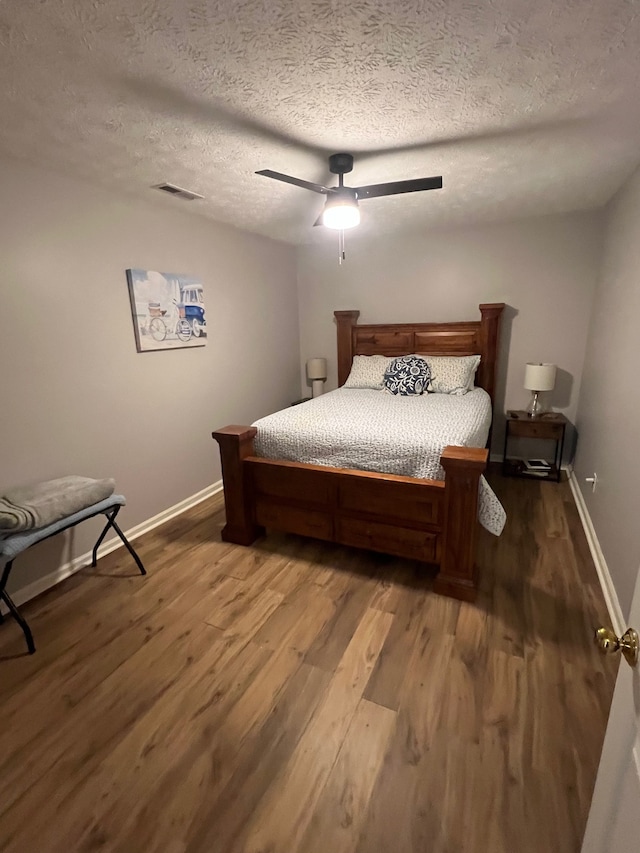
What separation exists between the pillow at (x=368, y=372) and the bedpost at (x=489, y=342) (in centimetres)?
85

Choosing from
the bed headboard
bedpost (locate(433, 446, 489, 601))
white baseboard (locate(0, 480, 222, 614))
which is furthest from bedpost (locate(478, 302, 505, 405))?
white baseboard (locate(0, 480, 222, 614))

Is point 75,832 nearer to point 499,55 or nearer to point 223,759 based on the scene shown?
point 223,759

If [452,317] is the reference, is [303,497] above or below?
below

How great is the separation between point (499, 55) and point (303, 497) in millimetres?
2097

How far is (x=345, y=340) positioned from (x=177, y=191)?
2131mm

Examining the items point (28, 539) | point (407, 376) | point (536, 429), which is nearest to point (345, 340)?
point (407, 376)

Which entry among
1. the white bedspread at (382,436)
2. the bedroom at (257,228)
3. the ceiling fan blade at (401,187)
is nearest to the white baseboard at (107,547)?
the bedroom at (257,228)

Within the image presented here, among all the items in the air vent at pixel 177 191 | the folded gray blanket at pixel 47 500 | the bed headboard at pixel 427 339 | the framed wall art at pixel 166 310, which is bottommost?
the folded gray blanket at pixel 47 500

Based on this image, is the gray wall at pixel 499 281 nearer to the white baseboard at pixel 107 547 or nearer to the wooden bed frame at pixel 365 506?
the wooden bed frame at pixel 365 506

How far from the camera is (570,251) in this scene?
3365 millimetres

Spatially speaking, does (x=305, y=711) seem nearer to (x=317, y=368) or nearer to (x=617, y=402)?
(x=617, y=402)

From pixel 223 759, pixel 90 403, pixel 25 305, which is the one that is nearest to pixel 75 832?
pixel 223 759

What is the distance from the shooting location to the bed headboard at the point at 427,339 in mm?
3654

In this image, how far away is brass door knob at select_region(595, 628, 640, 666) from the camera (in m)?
0.67
